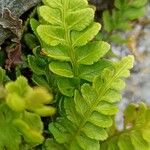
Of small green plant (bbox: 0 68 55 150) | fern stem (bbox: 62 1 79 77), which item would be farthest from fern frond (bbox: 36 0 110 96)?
small green plant (bbox: 0 68 55 150)

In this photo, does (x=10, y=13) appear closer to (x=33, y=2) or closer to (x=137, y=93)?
(x=33, y=2)

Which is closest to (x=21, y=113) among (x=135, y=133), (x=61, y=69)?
(x=61, y=69)

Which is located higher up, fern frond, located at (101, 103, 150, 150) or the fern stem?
the fern stem

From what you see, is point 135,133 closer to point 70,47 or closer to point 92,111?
point 92,111

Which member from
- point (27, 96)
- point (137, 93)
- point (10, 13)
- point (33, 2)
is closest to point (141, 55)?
point (137, 93)

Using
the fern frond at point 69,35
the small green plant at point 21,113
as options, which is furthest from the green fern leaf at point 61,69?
the small green plant at point 21,113

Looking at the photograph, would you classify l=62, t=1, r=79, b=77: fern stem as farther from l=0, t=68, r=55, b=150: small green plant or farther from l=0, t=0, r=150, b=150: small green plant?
l=0, t=68, r=55, b=150: small green plant
